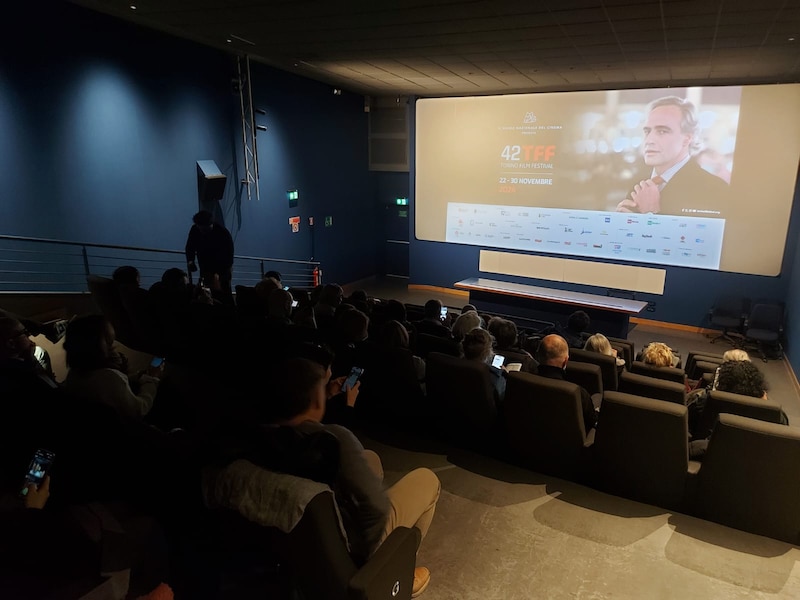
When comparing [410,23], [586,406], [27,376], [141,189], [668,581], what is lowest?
[668,581]

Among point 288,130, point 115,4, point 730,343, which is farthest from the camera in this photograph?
point 288,130

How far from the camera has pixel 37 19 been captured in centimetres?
520

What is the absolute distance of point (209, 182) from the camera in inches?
287

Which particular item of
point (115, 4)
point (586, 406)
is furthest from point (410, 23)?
point (586, 406)

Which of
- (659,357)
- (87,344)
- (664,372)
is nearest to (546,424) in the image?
(664,372)

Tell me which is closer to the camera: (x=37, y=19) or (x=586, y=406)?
(x=586, y=406)

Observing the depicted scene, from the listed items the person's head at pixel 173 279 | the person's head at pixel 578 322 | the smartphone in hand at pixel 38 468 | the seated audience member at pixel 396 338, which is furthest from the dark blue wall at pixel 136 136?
the person's head at pixel 578 322

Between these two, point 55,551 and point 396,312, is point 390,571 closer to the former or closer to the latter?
point 55,551

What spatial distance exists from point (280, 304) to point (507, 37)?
368 cm

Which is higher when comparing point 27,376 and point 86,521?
point 27,376

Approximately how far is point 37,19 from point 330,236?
587cm

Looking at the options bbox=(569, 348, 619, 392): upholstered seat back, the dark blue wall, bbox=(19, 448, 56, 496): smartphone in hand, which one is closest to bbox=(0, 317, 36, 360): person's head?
bbox=(19, 448, 56, 496): smartphone in hand

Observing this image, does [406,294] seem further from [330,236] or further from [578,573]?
[578,573]

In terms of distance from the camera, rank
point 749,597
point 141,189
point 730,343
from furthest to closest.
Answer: point 730,343, point 141,189, point 749,597
